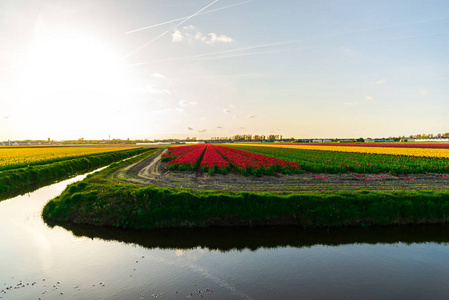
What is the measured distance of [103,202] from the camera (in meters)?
14.8

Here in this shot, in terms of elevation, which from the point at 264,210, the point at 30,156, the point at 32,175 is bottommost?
the point at 264,210

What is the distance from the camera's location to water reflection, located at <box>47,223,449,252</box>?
436 inches

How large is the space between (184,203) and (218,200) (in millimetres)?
1999

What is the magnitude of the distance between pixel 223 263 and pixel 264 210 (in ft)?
15.7

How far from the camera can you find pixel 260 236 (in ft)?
38.8

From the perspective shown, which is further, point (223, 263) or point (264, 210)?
point (264, 210)

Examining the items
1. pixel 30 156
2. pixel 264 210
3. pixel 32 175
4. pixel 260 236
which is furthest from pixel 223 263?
pixel 30 156

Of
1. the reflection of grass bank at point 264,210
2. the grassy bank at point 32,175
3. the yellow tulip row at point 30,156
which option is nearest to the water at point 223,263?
the reflection of grass bank at point 264,210

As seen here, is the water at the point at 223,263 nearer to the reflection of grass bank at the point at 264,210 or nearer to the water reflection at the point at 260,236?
the water reflection at the point at 260,236

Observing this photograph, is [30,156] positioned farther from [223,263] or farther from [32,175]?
[223,263]

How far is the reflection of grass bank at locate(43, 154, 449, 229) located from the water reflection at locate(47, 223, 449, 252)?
19.5 inches

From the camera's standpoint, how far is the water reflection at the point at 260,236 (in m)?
11.1

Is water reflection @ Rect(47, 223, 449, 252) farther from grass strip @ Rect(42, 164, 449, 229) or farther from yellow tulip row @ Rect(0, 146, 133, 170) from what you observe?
yellow tulip row @ Rect(0, 146, 133, 170)

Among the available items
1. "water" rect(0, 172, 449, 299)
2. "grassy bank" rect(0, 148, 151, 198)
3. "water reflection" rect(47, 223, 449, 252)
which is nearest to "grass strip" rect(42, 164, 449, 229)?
"water reflection" rect(47, 223, 449, 252)
